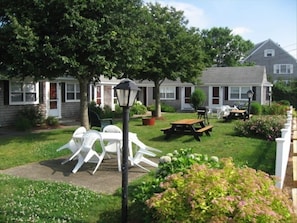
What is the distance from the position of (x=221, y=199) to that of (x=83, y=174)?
4.64m

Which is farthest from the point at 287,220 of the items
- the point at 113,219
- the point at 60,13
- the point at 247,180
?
the point at 60,13

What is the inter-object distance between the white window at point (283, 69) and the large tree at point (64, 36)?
38.6 m

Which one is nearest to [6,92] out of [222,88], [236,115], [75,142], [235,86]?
[75,142]

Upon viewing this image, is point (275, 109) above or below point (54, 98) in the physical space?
below

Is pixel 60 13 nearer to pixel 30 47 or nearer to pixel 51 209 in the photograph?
pixel 30 47

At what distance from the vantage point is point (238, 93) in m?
31.6

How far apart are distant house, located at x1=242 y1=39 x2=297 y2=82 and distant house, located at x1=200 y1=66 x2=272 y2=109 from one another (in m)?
14.2

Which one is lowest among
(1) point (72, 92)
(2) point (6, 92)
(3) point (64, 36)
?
(2) point (6, 92)

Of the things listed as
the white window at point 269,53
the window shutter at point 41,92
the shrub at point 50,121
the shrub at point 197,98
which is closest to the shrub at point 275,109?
the shrub at point 197,98

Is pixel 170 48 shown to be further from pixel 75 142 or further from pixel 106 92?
pixel 75 142

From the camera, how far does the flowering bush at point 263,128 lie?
1291 centimetres

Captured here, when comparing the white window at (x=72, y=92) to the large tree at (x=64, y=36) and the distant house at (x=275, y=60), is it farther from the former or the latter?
the distant house at (x=275, y=60)

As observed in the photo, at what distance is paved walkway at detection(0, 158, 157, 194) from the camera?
22.4 ft

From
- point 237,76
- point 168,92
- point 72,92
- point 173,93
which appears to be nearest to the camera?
point 72,92
